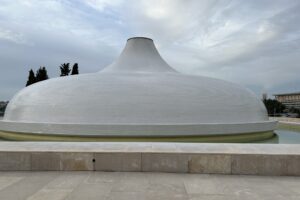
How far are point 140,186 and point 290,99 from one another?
108885 millimetres

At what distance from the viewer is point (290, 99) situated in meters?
101

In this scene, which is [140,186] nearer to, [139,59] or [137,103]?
[137,103]

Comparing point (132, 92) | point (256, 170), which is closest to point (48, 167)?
point (256, 170)

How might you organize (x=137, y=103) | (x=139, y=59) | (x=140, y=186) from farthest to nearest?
(x=139, y=59), (x=137, y=103), (x=140, y=186)

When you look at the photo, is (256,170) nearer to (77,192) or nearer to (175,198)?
(175,198)

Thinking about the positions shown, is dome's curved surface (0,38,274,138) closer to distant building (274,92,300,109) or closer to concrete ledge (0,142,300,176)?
concrete ledge (0,142,300,176)

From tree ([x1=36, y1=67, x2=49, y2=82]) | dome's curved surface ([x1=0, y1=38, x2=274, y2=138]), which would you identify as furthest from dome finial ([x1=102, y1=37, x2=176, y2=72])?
tree ([x1=36, y1=67, x2=49, y2=82])

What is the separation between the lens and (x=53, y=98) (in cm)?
1216

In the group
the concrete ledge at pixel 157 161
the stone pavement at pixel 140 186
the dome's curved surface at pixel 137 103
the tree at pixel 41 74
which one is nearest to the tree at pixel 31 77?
the tree at pixel 41 74

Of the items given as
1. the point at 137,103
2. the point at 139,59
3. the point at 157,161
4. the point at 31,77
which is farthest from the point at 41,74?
the point at 157,161

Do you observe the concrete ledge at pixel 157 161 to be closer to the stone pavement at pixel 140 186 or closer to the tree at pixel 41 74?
the stone pavement at pixel 140 186

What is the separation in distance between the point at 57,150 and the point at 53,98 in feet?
23.2

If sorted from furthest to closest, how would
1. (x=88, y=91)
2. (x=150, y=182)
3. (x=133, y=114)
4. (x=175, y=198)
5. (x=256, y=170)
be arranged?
(x=88, y=91), (x=133, y=114), (x=256, y=170), (x=150, y=182), (x=175, y=198)

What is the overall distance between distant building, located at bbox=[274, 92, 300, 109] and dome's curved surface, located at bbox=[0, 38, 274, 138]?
91.1 meters
